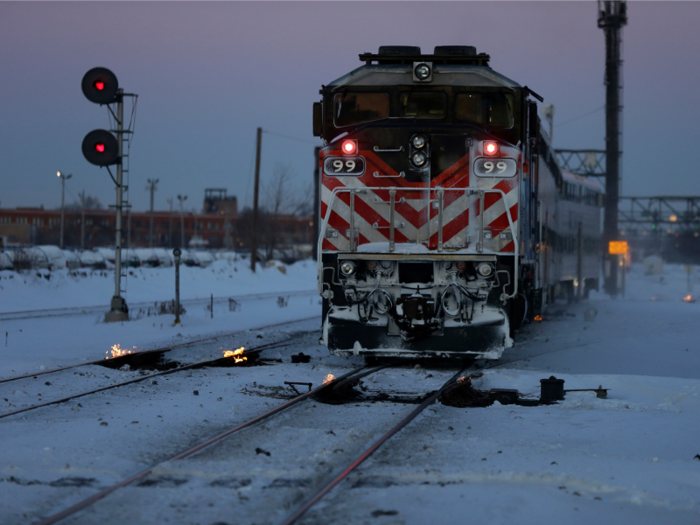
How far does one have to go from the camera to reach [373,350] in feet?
33.0

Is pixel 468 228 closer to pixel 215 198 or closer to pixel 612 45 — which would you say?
pixel 612 45

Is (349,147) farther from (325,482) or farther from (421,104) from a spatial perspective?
(325,482)

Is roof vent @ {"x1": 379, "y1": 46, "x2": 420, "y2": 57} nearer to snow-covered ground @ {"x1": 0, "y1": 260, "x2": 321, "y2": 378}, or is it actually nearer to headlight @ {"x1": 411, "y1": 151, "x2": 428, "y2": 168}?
headlight @ {"x1": 411, "y1": 151, "x2": 428, "y2": 168}

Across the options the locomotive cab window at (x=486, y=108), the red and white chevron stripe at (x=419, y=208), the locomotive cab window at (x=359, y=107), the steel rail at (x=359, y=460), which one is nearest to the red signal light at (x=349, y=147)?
the red and white chevron stripe at (x=419, y=208)

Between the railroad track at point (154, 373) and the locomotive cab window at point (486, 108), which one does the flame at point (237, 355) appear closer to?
the railroad track at point (154, 373)

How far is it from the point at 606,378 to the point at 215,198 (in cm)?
13410

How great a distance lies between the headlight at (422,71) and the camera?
10391mm

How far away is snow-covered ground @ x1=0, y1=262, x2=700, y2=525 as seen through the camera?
188 inches

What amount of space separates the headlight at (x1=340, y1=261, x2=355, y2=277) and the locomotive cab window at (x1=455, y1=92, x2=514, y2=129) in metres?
2.47

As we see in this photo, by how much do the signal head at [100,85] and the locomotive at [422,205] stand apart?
27.1 feet

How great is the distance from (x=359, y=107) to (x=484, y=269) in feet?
9.35

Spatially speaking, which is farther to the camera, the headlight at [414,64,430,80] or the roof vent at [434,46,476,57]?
the roof vent at [434,46,476,57]

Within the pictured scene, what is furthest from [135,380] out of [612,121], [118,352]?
[612,121]

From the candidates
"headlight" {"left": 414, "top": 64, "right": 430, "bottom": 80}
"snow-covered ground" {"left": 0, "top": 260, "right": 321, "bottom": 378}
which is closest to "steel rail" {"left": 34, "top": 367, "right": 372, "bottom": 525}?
"headlight" {"left": 414, "top": 64, "right": 430, "bottom": 80}
